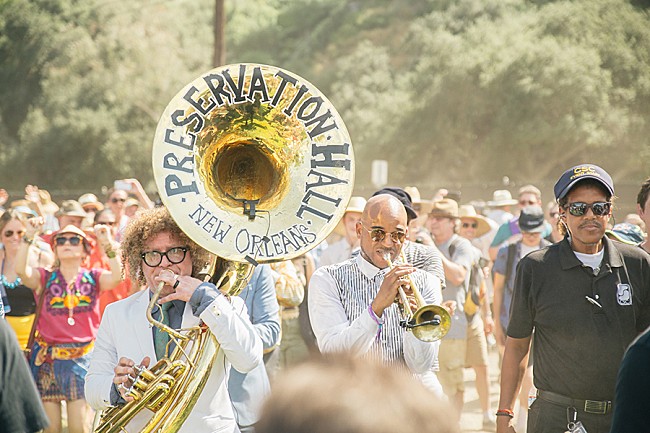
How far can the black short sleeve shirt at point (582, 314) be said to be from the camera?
3939 mm

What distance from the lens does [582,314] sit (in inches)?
157

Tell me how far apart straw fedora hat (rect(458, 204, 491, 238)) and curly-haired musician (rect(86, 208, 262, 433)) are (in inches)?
274

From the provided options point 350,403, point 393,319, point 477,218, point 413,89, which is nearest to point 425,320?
point 393,319

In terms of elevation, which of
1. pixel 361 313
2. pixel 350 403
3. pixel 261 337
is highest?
pixel 361 313

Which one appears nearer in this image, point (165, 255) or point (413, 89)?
point (165, 255)

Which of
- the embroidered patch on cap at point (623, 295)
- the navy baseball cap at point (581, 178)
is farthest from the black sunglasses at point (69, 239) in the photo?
the embroidered patch on cap at point (623, 295)

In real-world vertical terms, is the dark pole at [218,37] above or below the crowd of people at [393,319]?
above

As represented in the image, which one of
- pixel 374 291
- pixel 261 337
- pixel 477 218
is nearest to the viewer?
pixel 374 291

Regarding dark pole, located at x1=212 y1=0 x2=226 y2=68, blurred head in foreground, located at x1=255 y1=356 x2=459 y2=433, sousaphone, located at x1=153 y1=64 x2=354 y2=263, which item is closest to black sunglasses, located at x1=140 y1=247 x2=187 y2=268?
sousaphone, located at x1=153 y1=64 x2=354 y2=263

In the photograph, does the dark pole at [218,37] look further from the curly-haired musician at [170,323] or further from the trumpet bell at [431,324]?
the trumpet bell at [431,324]

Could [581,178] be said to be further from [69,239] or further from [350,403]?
[69,239]

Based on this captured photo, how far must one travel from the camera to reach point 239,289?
3.68 metres

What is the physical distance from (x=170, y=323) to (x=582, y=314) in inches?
70.5

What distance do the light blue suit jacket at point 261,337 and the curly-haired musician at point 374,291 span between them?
549 millimetres
